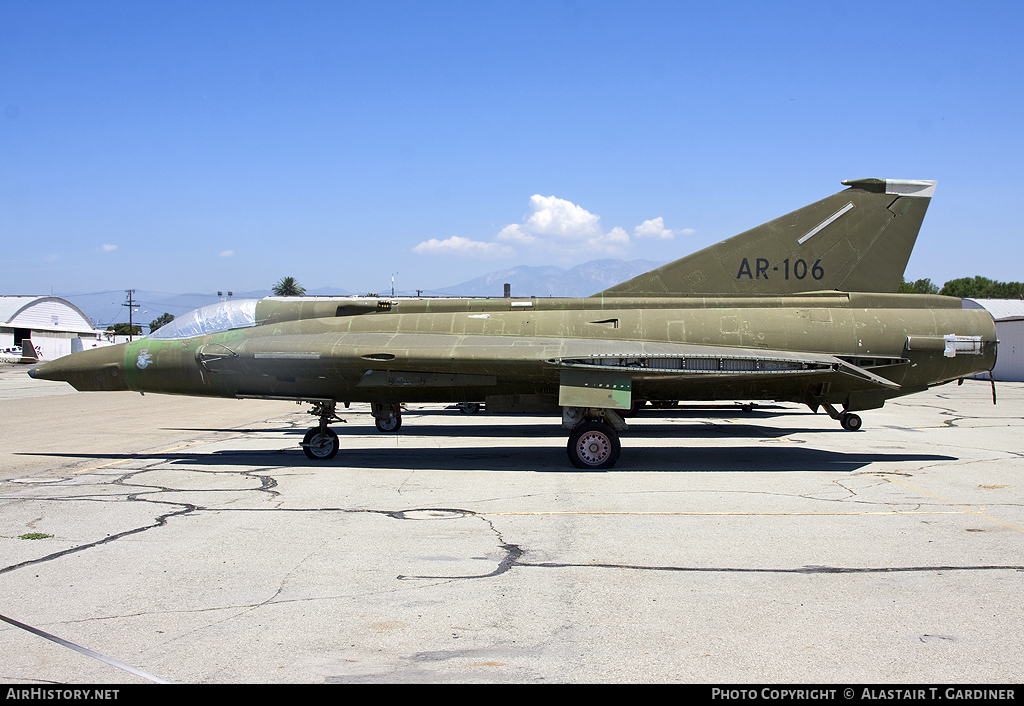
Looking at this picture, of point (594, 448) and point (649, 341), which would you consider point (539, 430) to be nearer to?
point (649, 341)

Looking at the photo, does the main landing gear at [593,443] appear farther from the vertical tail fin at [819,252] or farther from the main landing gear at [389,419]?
the main landing gear at [389,419]

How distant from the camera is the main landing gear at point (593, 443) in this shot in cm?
1153

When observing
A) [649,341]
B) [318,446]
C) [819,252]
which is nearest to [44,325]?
[318,446]

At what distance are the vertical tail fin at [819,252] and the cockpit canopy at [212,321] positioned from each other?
22.7ft

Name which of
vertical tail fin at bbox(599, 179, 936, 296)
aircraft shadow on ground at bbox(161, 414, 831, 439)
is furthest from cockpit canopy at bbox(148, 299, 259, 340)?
vertical tail fin at bbox(599, 179, 936, 296)

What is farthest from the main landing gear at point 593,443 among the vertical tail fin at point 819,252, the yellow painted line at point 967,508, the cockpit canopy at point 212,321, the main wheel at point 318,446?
the cockpit canopy at point 212,321

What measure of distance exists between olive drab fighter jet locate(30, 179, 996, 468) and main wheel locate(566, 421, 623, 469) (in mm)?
17

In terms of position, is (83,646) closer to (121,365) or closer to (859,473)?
(121,365)

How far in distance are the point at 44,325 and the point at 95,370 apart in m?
102

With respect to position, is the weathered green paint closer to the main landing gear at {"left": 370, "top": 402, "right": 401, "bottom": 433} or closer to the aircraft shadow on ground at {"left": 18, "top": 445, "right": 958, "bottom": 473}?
the aircraft shadow on ground at {"left": 18, "top": 445, "right": 958, "bottom": 473}

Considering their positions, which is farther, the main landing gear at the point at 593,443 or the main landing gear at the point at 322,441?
the main landing gear at the point at 322,441

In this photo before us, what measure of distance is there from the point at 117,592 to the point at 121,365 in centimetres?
844

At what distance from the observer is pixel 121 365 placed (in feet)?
42.2
